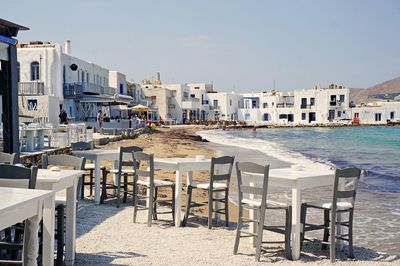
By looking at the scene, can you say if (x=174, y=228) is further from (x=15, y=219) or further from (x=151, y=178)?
(x=15, y=219)

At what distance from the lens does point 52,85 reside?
32688 millimetres

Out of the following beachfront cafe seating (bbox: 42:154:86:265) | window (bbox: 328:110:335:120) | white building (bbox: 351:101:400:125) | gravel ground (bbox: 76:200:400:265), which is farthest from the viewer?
white building (bbox: 351:101:400:125)

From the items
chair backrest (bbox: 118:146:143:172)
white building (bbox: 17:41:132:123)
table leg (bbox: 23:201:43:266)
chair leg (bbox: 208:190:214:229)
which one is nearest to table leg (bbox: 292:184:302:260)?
chair leg (bbox: 208:190:214:229)

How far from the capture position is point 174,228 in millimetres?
7434

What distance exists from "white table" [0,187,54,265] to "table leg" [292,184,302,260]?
2891 millimetres

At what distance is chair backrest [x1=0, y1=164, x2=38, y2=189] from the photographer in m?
4.09

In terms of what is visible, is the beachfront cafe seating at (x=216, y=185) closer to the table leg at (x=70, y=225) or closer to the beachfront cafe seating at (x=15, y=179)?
the table leg at (x=70, y=225)

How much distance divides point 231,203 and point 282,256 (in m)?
4.56

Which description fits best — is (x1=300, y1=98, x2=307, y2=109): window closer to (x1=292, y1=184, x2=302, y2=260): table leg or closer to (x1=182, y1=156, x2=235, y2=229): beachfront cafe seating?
(x1=182, y1=156, x2=235, y2=229): beachfront cafe seating

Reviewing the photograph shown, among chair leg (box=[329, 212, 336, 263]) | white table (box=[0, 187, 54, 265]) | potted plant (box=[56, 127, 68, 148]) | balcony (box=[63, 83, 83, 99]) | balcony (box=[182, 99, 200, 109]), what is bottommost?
→ chair leg (box=[329, 212, 336, 263])

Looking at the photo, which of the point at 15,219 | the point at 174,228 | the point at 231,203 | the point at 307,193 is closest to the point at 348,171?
the point at 174,228

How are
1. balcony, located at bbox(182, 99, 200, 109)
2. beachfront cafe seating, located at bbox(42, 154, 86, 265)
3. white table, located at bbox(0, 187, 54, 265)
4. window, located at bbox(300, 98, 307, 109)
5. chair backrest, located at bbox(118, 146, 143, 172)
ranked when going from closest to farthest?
white table, located at bbox(0, 187, 54, 265) < beachfront cafe seating, located at bbox(42, 154, 86, 265) < chair backrest, located at bbox(118, 146, 143, 172) < balcony, located at bbox(182, 99, 200, 109) < window, located at bbox(300, 98, 307, 109)

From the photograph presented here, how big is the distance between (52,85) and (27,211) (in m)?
30.7

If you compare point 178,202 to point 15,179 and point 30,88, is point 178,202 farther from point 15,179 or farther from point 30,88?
point 30,88
